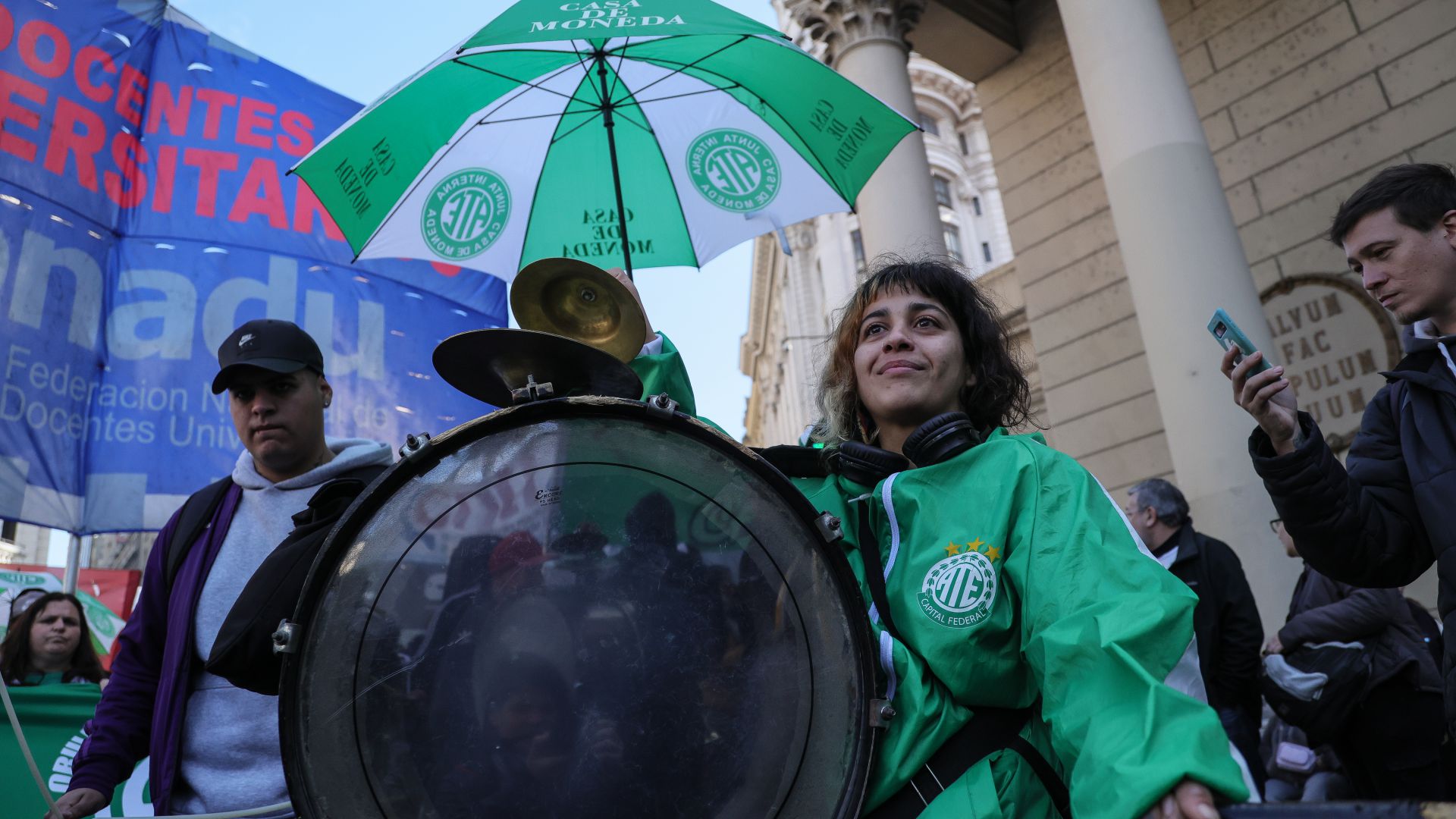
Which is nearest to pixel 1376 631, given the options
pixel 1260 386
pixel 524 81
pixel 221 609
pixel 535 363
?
pixel 1260 386

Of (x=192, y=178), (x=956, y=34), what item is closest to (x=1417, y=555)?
(x=192, y=178)

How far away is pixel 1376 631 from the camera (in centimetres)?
373

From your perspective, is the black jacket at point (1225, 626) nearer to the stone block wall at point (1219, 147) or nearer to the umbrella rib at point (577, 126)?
the umbrella rib at point (577, 126)

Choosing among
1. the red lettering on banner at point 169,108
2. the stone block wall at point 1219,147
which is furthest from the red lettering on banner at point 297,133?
the stone block wall at point 1219,147

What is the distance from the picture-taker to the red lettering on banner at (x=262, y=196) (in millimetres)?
4609

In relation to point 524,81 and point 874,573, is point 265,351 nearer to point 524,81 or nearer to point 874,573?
point 524,81

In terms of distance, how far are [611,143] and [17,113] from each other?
2.47m

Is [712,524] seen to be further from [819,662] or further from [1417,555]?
[1417,555]

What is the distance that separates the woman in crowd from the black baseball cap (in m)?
3.09

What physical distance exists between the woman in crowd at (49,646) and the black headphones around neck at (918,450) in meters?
4.63

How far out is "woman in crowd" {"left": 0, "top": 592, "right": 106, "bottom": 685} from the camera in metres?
4.72

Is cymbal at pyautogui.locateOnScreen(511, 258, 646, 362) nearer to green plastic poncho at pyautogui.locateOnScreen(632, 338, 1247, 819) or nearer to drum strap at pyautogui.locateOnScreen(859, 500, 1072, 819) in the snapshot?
green plastic poncho at pyautogui.locateOnScreen(632, 338, 1247, 819)

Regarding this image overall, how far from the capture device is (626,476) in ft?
3.90

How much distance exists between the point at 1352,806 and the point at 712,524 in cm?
69
